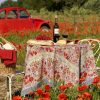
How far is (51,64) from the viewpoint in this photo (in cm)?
738

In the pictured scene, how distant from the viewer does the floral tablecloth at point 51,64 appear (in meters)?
7.38

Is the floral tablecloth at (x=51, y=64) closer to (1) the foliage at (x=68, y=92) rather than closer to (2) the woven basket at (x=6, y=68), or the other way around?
(1) the foliage at (x=68, y=92)

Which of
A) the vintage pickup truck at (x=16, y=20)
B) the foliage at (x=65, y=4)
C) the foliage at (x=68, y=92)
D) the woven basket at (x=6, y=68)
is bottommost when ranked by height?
the foliage at (x=68, y=92)

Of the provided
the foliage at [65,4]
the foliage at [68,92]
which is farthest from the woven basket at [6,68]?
the foliage at [65,4]

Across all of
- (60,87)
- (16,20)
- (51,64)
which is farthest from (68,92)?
(16,20)

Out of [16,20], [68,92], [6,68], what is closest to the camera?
[68,92]

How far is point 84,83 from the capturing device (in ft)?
24.8

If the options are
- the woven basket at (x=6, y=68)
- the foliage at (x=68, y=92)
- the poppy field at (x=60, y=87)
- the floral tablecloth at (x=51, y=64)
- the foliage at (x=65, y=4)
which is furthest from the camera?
the foliage at (x=65, y=4)

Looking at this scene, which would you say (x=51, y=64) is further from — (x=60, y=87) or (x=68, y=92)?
(x=60, y=87)

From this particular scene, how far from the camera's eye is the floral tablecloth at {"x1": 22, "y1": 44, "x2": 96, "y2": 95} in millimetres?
7375

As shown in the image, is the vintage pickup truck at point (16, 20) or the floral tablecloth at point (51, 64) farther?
the vintage pickup truck at point (16, 20)

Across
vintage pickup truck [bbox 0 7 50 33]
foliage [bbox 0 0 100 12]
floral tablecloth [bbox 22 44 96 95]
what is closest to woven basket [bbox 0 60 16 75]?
floral tablecloth [bbox 22 44 96 95]

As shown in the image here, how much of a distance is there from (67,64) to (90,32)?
1336 cm

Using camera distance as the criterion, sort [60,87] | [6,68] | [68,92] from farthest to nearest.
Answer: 1. [6,68]
2. [68,92]
3. [60,87]
